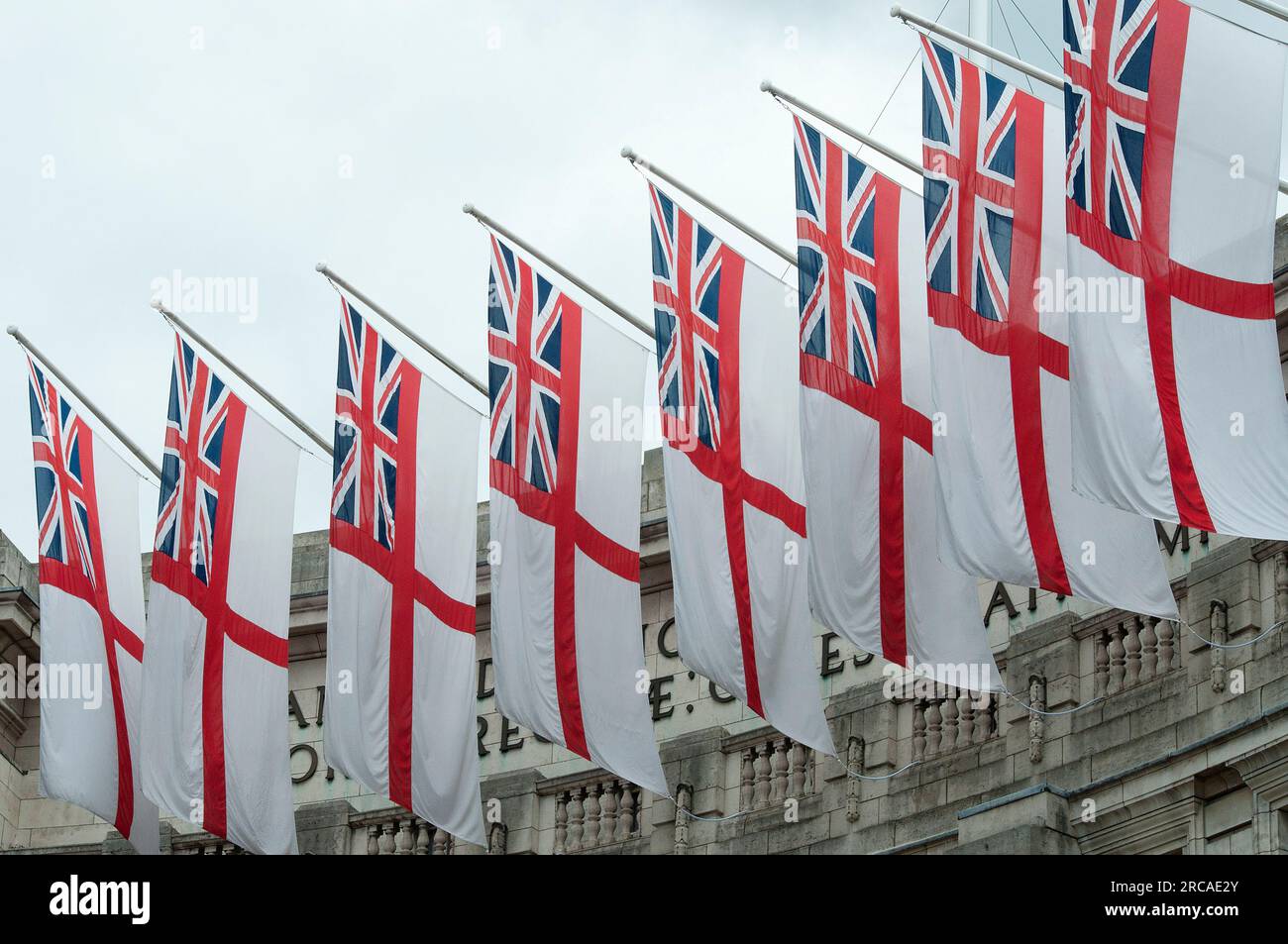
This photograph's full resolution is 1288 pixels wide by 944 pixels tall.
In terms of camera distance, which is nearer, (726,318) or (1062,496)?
(1062,496)

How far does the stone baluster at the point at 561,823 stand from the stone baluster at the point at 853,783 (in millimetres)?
3657

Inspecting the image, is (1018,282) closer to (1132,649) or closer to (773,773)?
(1132,649)

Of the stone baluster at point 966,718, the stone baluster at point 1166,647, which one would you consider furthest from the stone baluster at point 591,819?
the stone baluster at point 1166,647

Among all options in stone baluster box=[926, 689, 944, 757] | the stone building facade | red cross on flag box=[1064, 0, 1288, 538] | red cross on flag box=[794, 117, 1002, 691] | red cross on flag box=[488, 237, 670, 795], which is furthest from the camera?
stone baluster box=[926, 689, 944, 757]

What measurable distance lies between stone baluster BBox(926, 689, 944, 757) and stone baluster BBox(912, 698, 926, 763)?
0.06m

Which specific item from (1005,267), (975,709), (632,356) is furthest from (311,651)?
(1005,267)

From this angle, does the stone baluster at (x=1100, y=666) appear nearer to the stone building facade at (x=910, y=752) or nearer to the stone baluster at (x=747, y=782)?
the stone building facade at (x=910, y=752)

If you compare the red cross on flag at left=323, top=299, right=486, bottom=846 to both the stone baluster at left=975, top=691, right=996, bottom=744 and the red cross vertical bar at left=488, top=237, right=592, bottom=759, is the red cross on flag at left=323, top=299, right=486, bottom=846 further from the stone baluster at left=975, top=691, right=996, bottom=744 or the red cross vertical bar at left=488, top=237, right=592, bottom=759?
the stone baluster at left=975, top=691, right=996, bottom=744

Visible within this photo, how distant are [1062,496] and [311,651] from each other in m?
12.3

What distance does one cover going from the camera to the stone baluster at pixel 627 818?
98.8 ft

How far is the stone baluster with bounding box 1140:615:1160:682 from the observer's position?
85.5ft

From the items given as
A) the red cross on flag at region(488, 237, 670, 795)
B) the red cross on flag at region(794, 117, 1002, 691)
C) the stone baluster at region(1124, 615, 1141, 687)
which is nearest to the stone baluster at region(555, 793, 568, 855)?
the red cross on flag at region(488, 237, 670, 795)

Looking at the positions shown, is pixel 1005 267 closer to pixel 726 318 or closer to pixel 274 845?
pixel 726 318

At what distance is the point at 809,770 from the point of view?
29.0 meters
